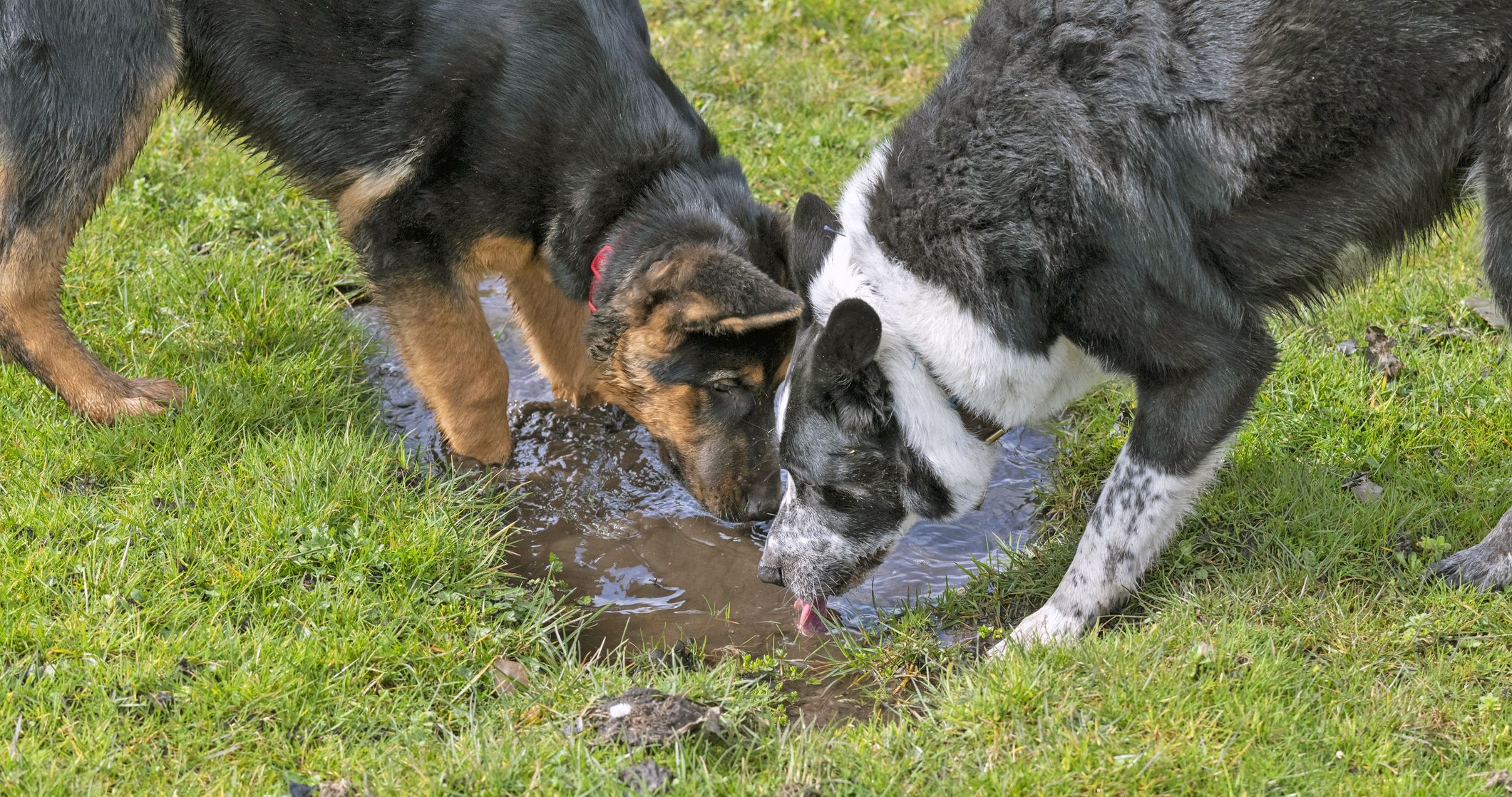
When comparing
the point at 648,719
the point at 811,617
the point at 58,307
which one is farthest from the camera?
the point at 58,307

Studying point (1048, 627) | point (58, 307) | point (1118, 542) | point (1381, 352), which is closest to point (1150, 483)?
point (1118, 542)

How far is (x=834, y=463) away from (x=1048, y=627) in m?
0.84

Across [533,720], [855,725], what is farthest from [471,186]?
[855,725]

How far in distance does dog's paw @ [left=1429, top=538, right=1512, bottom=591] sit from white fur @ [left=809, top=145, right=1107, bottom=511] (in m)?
1.26

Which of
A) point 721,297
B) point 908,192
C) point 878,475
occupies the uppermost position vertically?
point 908,192

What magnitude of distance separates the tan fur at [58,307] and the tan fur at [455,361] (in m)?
0.94

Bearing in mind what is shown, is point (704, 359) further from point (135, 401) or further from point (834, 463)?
point (135, 401)

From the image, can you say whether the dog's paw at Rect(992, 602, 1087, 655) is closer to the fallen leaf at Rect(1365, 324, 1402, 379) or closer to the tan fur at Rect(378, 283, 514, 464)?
the fallen leaf at Rect(1365, 324, 1402, 379)

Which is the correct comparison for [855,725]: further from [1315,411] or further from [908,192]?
[1315,411]

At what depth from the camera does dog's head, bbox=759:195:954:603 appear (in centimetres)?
365

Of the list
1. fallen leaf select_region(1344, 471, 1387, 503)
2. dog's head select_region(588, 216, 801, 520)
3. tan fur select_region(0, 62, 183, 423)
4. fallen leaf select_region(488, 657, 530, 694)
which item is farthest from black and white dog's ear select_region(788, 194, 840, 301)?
tan fur select_region(0, 62, 183, 423)

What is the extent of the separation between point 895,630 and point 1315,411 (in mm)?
1983

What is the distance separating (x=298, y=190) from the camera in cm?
502

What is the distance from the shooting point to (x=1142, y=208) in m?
3.48
